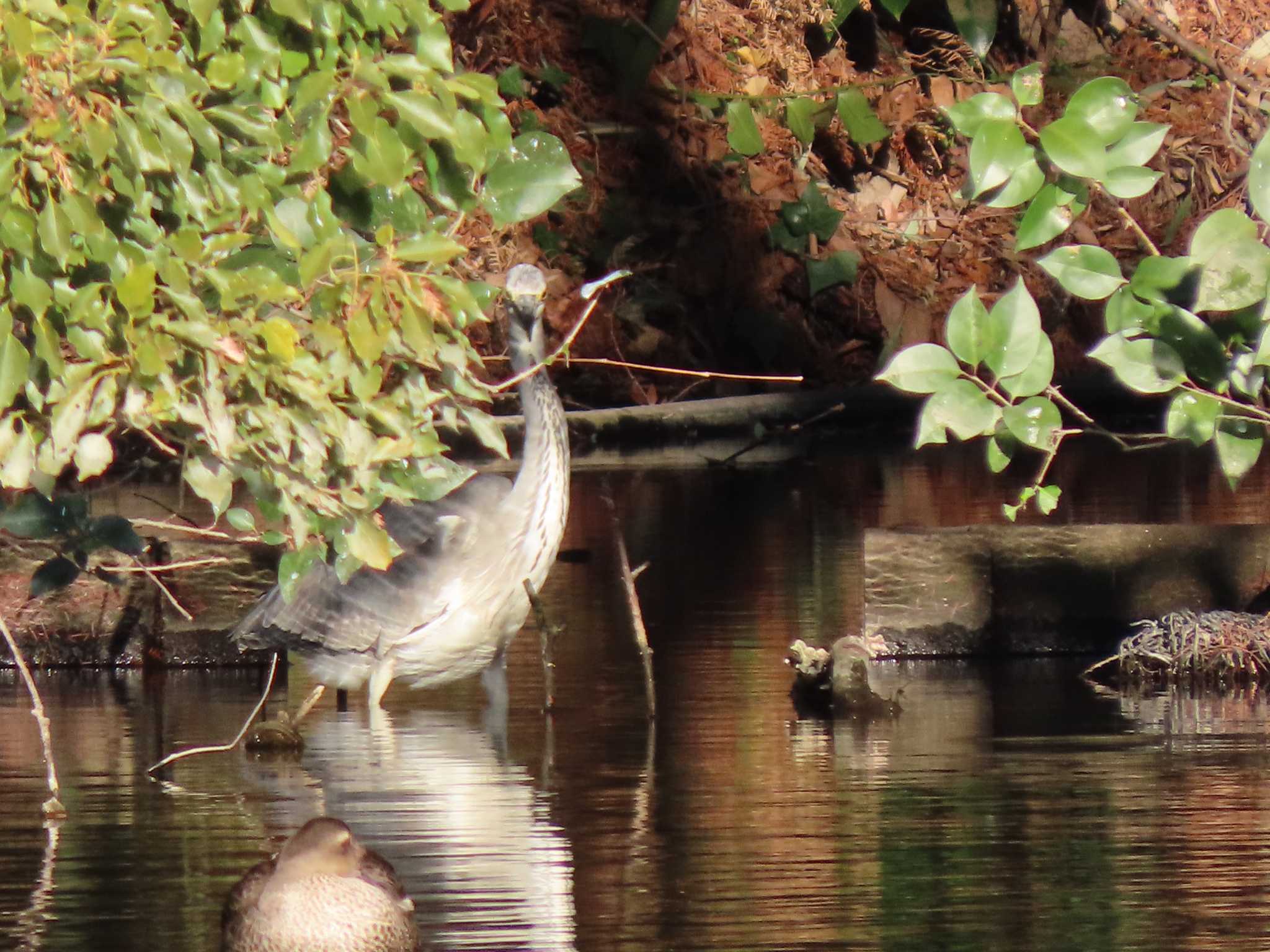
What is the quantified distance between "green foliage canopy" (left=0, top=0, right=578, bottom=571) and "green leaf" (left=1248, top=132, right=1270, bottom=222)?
58.3 inches

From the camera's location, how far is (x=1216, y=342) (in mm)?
5684

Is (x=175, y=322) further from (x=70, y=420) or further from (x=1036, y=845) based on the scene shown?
(x=1036, y=845)

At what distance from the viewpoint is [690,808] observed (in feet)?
24.7

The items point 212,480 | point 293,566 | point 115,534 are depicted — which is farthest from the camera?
point 115,534

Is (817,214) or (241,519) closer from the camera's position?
(241,519)

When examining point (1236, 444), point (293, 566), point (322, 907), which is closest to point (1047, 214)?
point (1236, 444)

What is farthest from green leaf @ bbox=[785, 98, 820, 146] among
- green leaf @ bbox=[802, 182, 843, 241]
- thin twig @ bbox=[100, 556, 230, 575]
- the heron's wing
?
the heron's wing

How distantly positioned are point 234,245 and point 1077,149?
1.70 meters

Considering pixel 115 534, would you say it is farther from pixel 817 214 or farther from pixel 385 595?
pixel 817 214

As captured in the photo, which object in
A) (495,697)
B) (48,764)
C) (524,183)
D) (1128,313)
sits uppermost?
(524,183)

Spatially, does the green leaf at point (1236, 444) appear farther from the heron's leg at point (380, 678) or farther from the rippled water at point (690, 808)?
the heron's leg at point (380, 678)

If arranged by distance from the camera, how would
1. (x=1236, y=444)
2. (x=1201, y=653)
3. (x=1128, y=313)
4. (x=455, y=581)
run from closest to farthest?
(x=1128, y=313) < (x=1236, y=444) < (x=455, y=581) < (x=1201, y=653)

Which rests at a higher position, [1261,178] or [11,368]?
[1261,178]

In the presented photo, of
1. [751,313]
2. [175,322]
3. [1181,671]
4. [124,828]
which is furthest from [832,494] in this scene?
[175,322]
